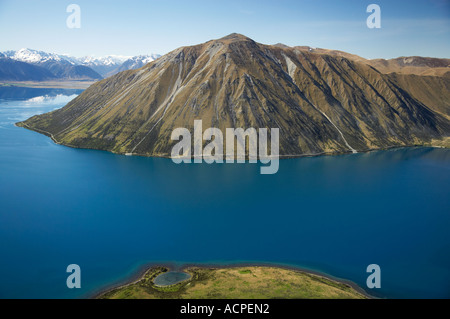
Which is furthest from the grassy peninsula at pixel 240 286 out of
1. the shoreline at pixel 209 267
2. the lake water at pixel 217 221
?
the lake water at pixel 217 221

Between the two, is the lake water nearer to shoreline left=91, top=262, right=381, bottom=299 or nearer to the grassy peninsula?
shoreline left=91, top=262, right=381, bottom=299

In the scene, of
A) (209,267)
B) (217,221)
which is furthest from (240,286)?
(217,221)

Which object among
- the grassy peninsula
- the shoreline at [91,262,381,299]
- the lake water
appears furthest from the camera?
the lake water

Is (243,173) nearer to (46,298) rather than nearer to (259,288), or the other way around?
(259,288)

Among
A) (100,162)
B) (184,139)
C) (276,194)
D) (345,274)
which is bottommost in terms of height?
(345,274)

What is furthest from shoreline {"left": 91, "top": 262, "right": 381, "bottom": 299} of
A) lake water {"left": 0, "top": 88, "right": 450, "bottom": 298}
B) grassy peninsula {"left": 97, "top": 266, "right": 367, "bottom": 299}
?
lake water {"left": 0, "top": 88, "right": 450, "bottom": 298}

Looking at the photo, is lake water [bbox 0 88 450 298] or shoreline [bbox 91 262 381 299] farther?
lake water [bbox 0 88 450 298]

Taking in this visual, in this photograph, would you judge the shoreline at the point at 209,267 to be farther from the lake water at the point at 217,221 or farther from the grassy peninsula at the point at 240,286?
the lake water at the point at 217,221
